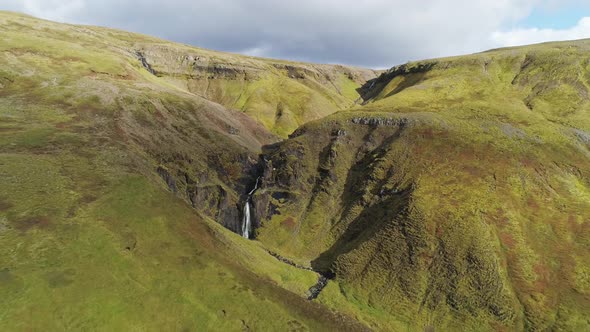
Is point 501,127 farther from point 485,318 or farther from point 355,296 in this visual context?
point 355,296

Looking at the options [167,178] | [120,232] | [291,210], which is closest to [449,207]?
[291,210]

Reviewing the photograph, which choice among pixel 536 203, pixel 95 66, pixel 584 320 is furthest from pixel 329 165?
pixel 95 66

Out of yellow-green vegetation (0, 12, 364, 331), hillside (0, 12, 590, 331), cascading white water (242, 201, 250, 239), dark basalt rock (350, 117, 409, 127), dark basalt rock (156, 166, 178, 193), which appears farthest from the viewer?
dark basalt rock (350, 117, 409, 127)

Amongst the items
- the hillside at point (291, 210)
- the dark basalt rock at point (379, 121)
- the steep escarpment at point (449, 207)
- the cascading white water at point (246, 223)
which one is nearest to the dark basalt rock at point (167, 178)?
the hillside at point (291, 210)

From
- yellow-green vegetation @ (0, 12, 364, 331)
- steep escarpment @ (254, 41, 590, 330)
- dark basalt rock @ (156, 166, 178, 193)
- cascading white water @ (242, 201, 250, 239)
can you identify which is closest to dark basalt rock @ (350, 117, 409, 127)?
steep escarpment @ (254, 41, 590, 330)

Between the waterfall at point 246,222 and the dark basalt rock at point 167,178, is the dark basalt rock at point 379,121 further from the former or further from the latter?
Result: the dark basalt rock at point 167,178

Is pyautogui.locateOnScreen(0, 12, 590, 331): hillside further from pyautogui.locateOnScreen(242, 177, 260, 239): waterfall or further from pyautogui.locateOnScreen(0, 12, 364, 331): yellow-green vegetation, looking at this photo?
pyautogui.locateOnScreen(242, 177, 260, 239): waterfall
